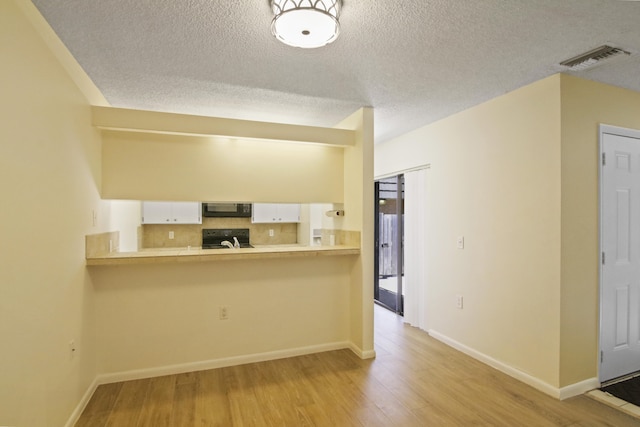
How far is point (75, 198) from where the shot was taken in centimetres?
222

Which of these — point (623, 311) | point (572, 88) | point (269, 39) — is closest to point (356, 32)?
point (269, 39)

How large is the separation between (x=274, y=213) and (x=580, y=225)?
398 centimetres

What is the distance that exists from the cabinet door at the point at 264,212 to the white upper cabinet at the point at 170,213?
0.83 m

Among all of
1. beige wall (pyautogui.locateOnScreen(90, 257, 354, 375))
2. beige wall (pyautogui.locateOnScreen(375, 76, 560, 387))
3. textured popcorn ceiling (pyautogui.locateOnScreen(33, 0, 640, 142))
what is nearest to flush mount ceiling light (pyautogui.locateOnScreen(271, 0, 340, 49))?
textured popcorn ceiling (pyautogui.locateOnScreen(33, 0, 640, 142))

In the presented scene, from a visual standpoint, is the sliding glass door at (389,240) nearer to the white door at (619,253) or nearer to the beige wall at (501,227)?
the beige wall at (501,227)

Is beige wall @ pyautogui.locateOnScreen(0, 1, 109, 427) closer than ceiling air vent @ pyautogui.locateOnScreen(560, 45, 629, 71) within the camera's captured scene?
Yes

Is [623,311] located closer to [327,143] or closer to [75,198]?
[327,143]

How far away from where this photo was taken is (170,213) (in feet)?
15.9

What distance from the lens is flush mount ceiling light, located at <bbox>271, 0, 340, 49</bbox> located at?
1606mm

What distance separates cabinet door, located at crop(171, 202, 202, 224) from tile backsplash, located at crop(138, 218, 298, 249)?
0.67 ft

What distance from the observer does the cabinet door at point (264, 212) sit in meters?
5.24

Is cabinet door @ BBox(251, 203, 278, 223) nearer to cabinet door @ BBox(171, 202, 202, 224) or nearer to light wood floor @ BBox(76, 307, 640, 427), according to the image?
cabinet door @ BBox(171, 202, 202, 224)

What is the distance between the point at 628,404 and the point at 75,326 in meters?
4.10

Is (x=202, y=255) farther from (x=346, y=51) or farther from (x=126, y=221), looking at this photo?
(x=346, y=51)
